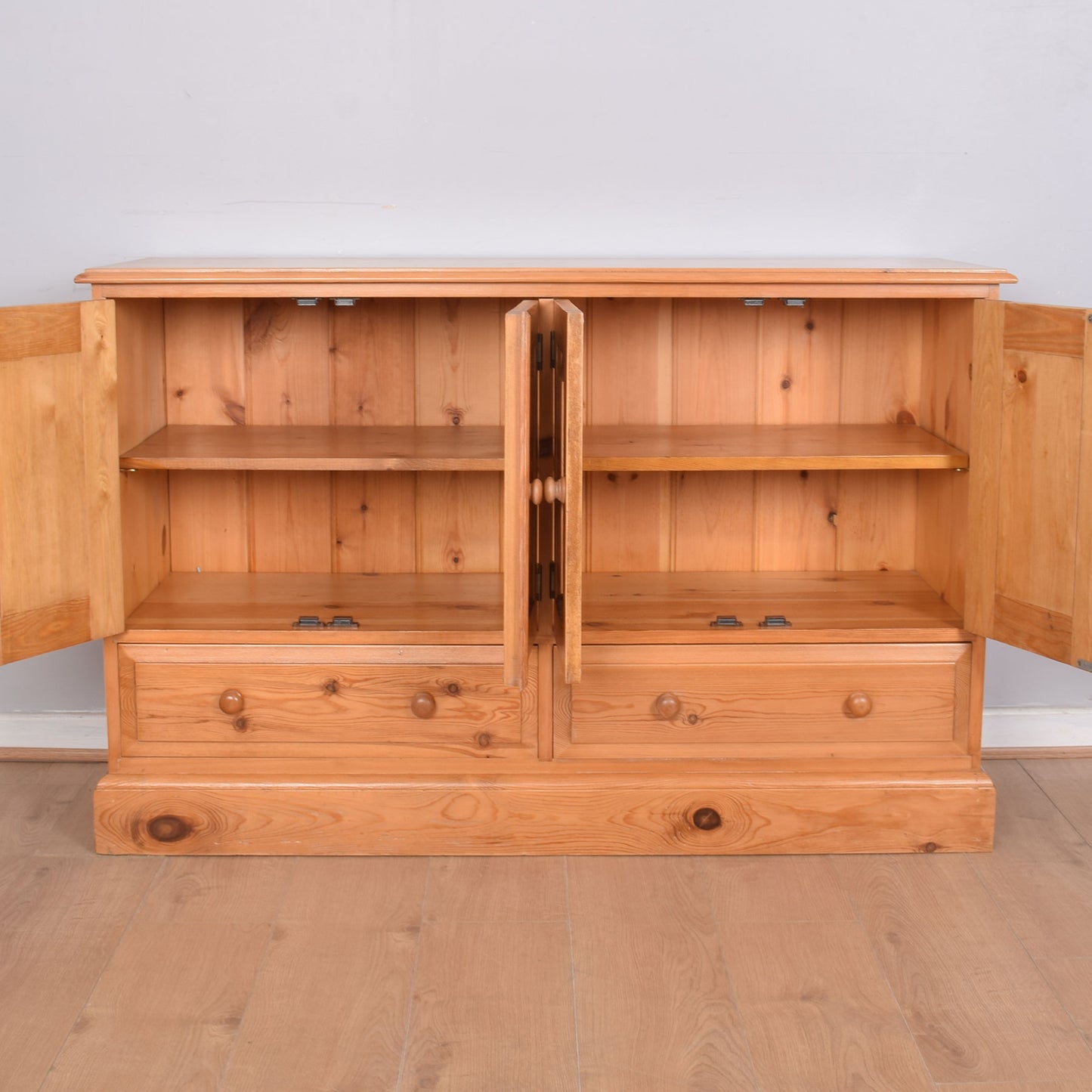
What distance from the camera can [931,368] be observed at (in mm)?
2855

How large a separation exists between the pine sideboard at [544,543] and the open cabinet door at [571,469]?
0.04 ft

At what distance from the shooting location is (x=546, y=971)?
2.20 meters

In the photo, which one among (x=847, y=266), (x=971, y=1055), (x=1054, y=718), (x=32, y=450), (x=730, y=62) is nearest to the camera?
(x=971, y=1055)

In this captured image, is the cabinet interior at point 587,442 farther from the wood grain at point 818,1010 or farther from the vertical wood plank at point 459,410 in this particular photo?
the wood grain at point 818,1010

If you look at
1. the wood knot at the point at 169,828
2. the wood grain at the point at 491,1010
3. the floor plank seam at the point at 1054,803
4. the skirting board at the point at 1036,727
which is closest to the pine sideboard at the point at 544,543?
the wood knot at the point at 169,828

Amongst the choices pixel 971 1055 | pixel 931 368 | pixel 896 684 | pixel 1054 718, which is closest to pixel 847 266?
pixel 931 368

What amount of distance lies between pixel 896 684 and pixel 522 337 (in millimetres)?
1087

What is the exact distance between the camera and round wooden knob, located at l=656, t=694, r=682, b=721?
2592 mm

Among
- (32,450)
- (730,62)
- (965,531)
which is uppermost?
(730,62)

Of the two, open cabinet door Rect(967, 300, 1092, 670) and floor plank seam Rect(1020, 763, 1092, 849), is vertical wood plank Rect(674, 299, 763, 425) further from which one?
floor plank seam Rect(1020, 763, 1092, 849)

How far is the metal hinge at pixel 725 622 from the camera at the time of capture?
261 centimetres

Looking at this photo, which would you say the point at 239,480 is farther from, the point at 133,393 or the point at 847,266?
the point at 847,266

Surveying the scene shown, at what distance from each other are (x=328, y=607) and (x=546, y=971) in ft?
2.87

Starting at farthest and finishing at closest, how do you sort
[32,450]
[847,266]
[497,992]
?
[847,266] → [32,450] → [497,992]
